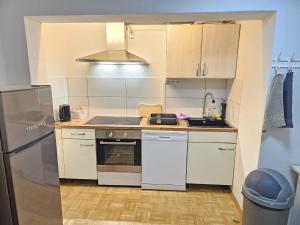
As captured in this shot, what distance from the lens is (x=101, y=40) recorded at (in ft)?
9.80

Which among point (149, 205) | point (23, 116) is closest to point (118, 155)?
point (149, 205)

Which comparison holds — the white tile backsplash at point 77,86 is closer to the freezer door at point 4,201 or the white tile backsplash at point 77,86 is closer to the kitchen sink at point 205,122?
the kitchen sink at point 205,122

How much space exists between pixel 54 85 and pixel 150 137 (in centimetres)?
148

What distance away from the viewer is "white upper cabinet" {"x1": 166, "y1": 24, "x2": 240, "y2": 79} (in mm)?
2527

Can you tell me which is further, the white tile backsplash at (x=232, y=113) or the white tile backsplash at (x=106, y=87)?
the white tile backsplash at (x=106, y=87)

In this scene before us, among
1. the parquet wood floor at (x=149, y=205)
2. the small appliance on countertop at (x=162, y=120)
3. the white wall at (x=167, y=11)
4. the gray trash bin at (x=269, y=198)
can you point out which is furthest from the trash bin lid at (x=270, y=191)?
the small appliance on countertop at (x=162, y=120)

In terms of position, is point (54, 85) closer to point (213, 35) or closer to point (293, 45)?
point (213, 35)

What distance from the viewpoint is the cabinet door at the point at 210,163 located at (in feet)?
8.45

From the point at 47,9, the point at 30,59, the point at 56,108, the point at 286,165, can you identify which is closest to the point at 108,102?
the point at 56,108

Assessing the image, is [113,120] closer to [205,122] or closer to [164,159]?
[164,159]

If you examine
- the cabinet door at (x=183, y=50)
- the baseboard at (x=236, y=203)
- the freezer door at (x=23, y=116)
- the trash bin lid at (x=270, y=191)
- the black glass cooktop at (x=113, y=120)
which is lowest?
the baseboard at (x=236, y=203)

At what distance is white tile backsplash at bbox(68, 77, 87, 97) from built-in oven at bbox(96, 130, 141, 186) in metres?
0.83

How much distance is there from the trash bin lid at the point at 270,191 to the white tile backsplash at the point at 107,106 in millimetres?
2079

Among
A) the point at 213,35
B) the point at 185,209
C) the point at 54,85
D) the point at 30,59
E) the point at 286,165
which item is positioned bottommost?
the point at 185,209
